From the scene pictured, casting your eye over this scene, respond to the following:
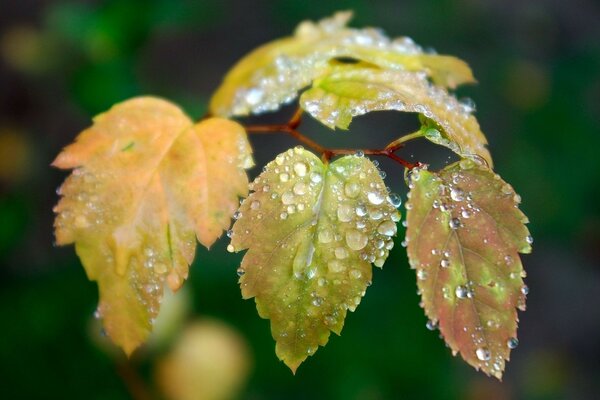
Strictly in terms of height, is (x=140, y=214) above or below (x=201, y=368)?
above

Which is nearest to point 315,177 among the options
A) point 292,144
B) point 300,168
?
point 300,168

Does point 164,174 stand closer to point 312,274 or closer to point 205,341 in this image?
point 312,274

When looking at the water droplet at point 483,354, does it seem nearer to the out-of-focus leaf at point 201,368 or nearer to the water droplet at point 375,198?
the water droplet at point 375,198

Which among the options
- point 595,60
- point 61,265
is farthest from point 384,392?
point 595,60

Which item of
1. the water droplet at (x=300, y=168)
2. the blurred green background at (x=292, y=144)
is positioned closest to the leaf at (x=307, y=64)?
the water droplet at (x=300, y=168)

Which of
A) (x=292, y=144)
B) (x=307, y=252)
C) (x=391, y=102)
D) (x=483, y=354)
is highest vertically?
(x=391, y=102)

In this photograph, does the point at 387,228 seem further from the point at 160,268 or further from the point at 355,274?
the point at 160,268

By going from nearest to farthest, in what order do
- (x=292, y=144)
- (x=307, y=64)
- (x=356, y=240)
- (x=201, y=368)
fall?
(x=356, y=240) < (x=307, y=64) < (x=201, y=368) < (x=292, y=144)
